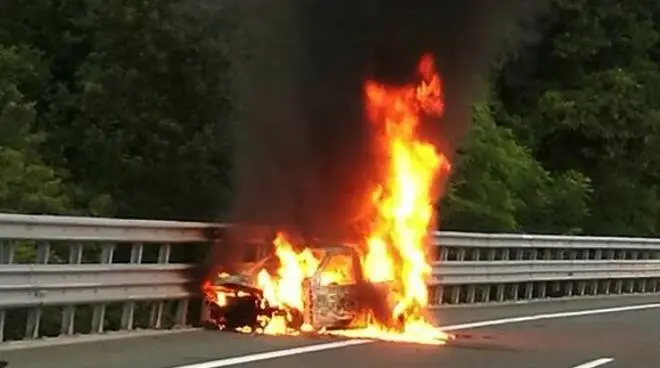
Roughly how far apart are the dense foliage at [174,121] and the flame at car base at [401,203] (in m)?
4.26

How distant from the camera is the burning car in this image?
15664 mm

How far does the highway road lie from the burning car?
417mm

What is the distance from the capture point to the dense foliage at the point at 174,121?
91.9 feet

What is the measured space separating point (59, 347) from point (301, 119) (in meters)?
5.03

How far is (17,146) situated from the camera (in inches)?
1125

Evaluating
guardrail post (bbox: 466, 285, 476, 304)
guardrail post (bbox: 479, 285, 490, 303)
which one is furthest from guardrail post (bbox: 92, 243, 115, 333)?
guardrail post (bbox: 479, 285, 490, 303)

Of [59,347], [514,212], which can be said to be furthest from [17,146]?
[59,347]

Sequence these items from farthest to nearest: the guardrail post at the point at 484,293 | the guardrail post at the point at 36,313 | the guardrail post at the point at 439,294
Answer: the guardrail post at the point at 484,293, the guardrail post at the point at 439,294, the guardrail post at the point at 36,313

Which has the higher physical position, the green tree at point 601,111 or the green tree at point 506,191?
the green tree at point 601,111

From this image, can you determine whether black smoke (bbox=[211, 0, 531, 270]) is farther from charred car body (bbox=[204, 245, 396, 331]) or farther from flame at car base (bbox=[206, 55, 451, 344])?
charred car body (bbox=[204, 245, 396, 331])

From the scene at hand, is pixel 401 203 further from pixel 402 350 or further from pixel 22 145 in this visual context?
pixel 22 145

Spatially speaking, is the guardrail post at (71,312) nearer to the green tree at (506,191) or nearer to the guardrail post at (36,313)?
the guardrail post at (36,313)

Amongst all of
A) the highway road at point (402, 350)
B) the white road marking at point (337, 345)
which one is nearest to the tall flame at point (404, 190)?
the highway road at point (402, 350)

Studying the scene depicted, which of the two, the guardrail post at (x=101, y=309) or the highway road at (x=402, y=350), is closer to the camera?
the highway road at (x=402, y=350)
